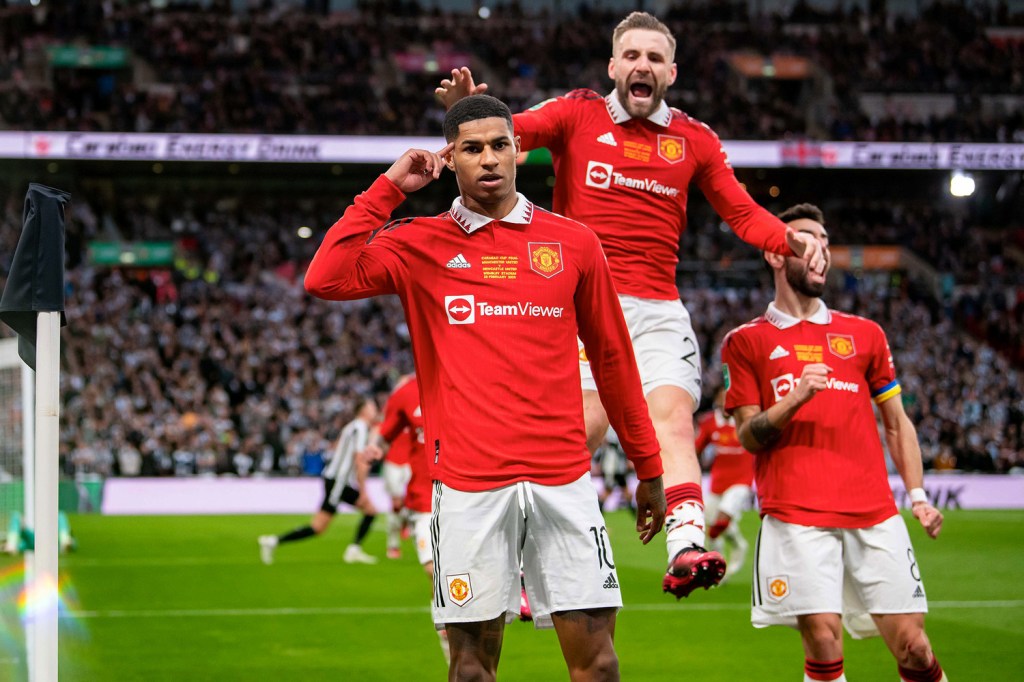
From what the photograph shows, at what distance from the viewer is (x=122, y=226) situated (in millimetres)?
37500

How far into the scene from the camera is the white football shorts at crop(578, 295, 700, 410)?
6285 millimetres

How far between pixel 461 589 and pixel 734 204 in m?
2.66

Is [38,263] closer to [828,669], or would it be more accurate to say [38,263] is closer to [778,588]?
[778,588]

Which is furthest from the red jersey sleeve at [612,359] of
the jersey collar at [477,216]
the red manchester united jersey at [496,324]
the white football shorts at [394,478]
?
the white football shorts at [394,478]

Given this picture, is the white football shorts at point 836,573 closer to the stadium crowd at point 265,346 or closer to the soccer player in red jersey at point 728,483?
the soccer player in red jersey at point 728,483

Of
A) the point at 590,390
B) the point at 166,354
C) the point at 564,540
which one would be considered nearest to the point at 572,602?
the point at 564,540

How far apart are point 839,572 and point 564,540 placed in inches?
86.1

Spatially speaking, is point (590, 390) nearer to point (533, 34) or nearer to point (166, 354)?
point (166, 354)

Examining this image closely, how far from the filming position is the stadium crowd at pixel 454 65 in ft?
112

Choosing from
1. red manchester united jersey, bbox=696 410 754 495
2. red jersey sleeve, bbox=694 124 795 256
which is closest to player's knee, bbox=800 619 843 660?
red jersey sleeve, bbox=694 124 795 256

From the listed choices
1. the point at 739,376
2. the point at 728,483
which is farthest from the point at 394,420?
the point at 739,376

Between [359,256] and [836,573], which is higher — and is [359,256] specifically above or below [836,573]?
above

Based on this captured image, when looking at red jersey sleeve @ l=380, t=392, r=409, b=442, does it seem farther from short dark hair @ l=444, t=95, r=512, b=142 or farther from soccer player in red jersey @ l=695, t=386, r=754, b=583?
short dark hair @ l=444, t=95, r=512, b=142

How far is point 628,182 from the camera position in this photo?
20.6ft
